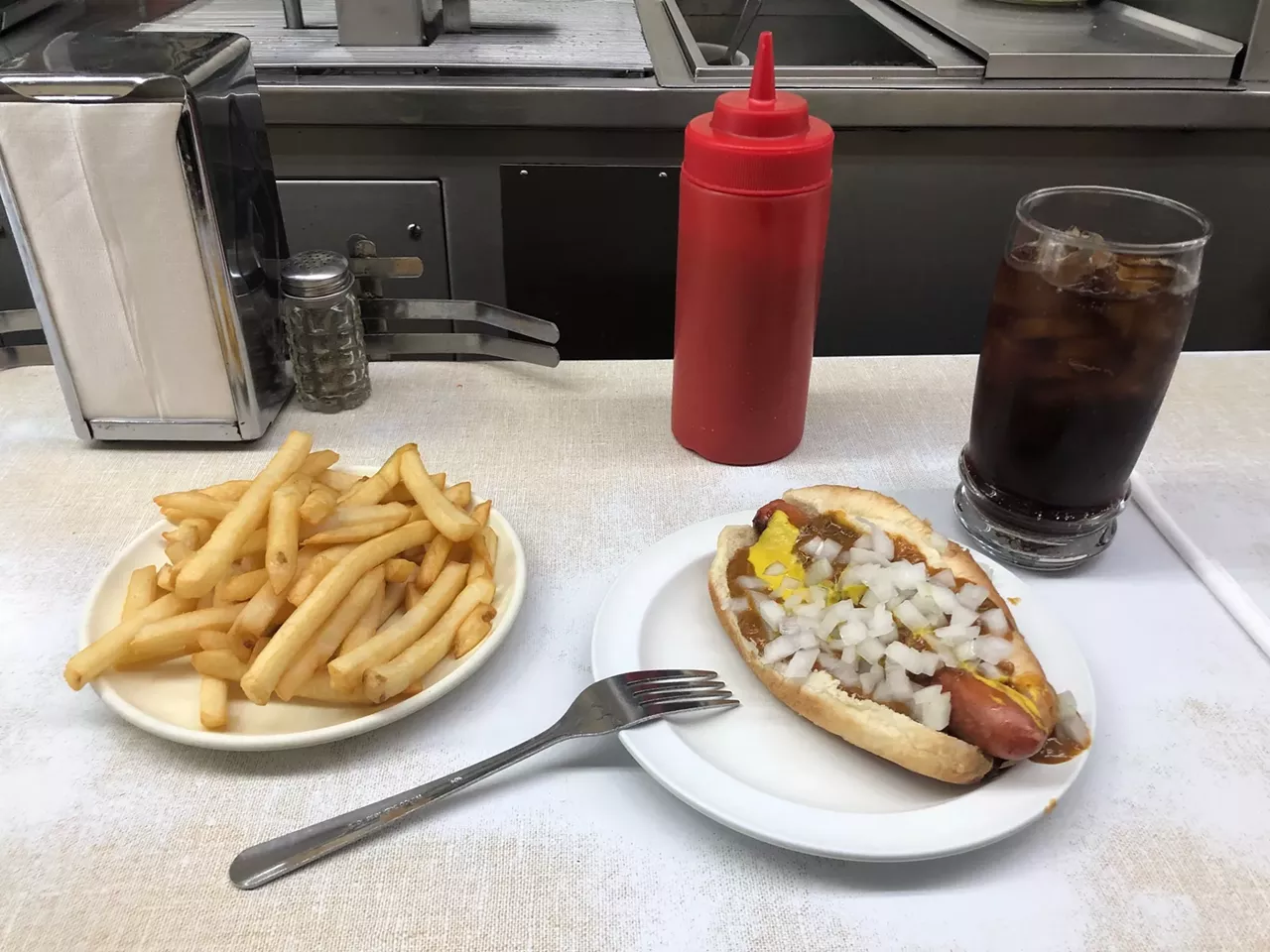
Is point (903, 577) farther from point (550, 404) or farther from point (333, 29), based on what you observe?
point (333, 29)

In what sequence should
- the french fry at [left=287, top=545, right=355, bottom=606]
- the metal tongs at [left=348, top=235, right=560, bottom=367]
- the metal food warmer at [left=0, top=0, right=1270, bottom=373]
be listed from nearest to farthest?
the french fry at [left=287, top=545, right=355, bottom=606], the metal tongs at [left=348, top=235, right=560, bottom=367], the metal food warmer at [left=0, top=0, right=1270, bottom=373]

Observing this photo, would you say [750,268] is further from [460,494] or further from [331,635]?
[331,635]

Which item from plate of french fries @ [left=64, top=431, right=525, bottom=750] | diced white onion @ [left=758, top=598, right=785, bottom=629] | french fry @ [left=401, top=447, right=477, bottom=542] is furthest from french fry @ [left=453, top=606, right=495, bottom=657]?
diced white onion @ [left=758, top=598, right=785, bottom=629]

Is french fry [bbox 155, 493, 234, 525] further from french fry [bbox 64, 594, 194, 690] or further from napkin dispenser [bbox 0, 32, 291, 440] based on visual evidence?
napkin dispenser [bbox 0, 32, 291, 440]

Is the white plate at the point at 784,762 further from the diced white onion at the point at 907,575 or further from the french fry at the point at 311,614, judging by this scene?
the french fry at the point at 311,614

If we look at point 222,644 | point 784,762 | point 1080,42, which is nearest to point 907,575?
A: point 784,762

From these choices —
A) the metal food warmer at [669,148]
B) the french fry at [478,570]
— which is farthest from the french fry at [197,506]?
the metal food warmer at [669,148]
